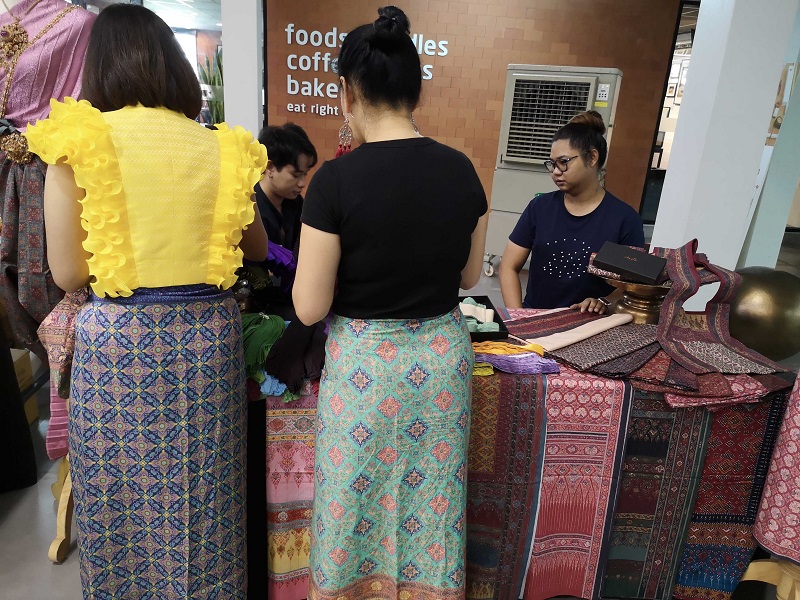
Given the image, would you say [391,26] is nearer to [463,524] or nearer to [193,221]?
[193,221]

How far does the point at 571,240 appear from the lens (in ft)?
7.09

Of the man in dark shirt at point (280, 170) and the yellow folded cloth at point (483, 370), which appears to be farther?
the man in dark shirt at point (280, 170)

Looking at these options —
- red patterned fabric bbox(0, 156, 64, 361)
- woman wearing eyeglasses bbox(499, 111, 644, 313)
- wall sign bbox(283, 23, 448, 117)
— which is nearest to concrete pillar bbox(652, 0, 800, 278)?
woman wearing eyeglasses bbox(499, 111, 644, 313)

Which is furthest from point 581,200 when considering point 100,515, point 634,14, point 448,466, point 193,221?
point 634,14

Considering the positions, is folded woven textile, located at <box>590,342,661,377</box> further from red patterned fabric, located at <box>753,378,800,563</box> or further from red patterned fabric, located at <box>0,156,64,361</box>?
red patterned fabric, located at <box>0,156,64,361</box>

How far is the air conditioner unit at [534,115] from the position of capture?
487 centimetres

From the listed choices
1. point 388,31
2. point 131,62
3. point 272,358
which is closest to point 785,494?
point 272,358

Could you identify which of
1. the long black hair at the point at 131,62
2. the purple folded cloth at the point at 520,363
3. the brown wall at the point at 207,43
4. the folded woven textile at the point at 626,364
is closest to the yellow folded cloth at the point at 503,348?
the purple folded cloth at the point at 520,363

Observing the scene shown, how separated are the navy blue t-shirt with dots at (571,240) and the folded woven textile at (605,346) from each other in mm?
365

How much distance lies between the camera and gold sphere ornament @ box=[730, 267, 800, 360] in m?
1.93

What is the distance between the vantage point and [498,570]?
67.5 inches

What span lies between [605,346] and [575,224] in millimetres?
631

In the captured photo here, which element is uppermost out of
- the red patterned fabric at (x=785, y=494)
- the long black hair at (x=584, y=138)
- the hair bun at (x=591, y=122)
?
the hair bun at (x=591, y=122)

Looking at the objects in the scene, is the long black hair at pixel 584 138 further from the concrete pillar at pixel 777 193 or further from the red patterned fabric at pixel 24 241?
the concrete pillar at pixel 777 193
